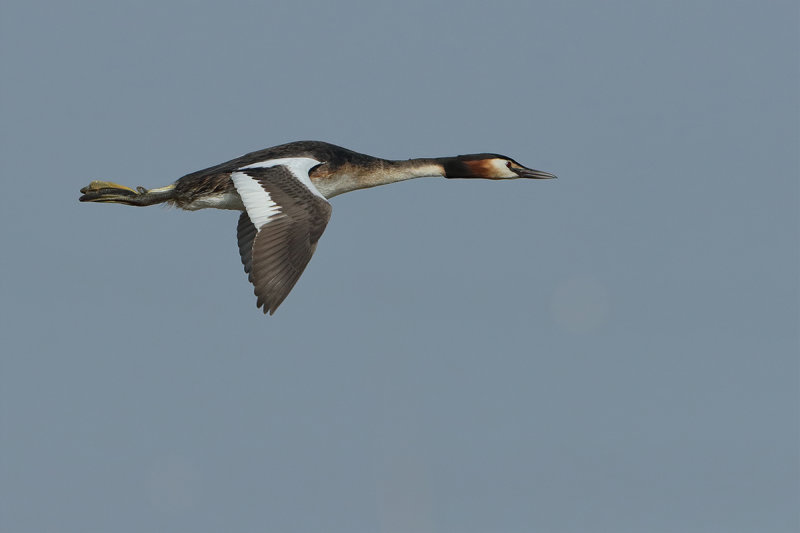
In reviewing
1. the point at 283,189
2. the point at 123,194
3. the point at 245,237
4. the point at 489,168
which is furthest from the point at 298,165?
the point at 489,168

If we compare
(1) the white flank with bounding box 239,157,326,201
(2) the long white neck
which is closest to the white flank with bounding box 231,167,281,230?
(1) the white flank with bounding box 239,157,326,201

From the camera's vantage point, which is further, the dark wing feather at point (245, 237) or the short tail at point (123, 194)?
the dark wing feather at point (245, 237)

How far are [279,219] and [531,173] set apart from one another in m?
6.67

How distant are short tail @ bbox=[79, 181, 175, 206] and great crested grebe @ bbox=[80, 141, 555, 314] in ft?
0.05

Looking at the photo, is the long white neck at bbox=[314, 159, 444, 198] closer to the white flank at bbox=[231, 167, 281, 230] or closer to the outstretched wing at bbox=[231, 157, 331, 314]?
the outstretched wing at bbox=[231, 157, 331, 314]

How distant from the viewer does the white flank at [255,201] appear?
2066cm

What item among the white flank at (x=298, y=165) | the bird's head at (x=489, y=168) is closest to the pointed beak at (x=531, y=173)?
the bird's head at (x=489, y=168)

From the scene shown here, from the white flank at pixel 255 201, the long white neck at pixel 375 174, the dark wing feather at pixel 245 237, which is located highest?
the long white neck at pixel 375 174

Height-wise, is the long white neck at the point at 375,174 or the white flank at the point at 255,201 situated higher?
the long white neck at the point at 375,174

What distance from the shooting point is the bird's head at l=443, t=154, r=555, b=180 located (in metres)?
25.4

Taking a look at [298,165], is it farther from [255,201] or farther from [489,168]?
[489,168]

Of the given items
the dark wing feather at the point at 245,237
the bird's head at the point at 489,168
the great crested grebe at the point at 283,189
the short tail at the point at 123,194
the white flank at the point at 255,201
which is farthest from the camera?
the bird's head at the point at 489,168

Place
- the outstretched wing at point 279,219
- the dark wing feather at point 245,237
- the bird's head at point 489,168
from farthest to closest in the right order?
1. the bird's head at point 489,168
2. the dark wing feather at point 245,237
3. the outstretched wing at point 279,219

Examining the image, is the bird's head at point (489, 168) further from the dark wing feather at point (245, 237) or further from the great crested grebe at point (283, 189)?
the dark wing feather at point (245, 237)
